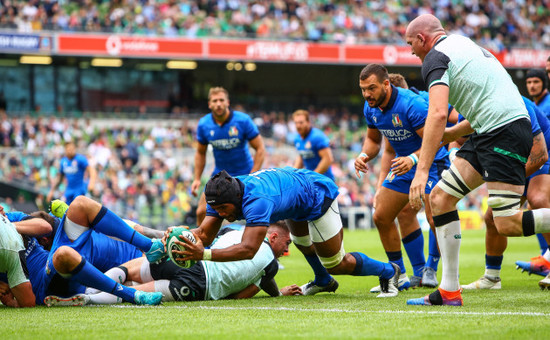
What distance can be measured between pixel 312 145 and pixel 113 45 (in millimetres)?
19177

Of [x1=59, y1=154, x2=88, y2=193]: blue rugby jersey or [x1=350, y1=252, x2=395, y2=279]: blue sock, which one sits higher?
[x1=59, y1=154, x2=88, y2=193]: blue rugby jersey

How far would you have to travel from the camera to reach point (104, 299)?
6473 millimetres

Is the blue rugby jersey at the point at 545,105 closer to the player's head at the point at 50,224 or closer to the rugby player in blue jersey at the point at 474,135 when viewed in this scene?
the rugby player in blue jersey at the point at 474,135

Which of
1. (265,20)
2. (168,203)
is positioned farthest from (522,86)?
(168,203)

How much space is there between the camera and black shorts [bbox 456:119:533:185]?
5.43 m

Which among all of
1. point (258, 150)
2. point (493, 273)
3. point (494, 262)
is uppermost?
point (258, 150)

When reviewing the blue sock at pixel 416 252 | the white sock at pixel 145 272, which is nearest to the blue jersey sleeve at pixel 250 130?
the blue sock at pixel 416 252

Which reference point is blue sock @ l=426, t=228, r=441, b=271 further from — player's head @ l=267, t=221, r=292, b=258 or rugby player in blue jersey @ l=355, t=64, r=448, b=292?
player's head @ l=267, t=221, r=292, b=258

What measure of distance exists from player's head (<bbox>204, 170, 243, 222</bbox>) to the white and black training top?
1.70m

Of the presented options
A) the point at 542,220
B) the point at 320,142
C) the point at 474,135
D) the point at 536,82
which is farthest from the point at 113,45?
the point at 542,220

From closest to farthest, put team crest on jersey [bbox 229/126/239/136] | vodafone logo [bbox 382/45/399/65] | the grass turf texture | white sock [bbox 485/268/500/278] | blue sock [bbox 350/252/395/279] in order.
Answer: the grass turf texture < blue sock [bbox 350/252/395/279] < white sock [bbox 485/268/500/278] < team crest on jersey [bbox 229/126/239/136] < vodafone logo [bbox 382/45/399/65]

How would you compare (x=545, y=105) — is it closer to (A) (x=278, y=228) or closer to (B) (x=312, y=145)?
(A) (x=278, y=228)

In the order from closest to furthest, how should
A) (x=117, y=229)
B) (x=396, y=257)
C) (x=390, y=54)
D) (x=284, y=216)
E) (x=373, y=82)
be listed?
→ (x=284, y=216) < (x=117, y=229) < (x=373, y=82) < (x=396, y=257) < (x=390, y=54)

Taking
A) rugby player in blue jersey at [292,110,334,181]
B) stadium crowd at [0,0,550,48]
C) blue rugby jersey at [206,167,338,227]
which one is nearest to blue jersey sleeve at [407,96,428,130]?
blue rugby jersey at [206,167,338,227]
